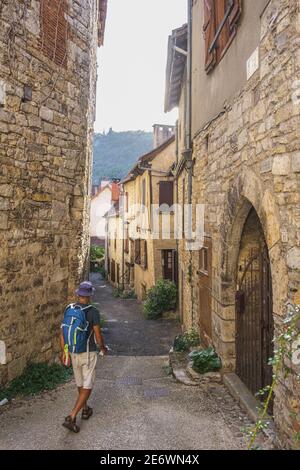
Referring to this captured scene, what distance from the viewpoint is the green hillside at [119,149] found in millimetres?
74312

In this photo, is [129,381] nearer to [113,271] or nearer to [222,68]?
[222,68]

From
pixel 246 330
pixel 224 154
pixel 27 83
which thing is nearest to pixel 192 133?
pixel 224 154

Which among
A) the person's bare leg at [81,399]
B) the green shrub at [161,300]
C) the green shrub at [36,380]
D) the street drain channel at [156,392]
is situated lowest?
the green shrub at [161,300]

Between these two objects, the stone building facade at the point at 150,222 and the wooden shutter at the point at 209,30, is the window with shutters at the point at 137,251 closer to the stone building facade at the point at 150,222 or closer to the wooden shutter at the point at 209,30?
the stone building facade at the point at 150,222

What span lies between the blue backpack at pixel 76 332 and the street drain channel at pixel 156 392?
1.46 m

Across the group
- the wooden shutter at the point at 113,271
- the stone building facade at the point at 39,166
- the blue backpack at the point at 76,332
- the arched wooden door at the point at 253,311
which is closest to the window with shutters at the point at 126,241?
the wooden shutter at the point at 113,271

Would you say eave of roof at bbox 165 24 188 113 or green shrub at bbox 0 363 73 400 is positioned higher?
eave of roof at bbox 165 24 188 113

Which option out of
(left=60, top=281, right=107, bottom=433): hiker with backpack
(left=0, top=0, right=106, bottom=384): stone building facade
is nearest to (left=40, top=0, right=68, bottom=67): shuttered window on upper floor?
(left=0, top=0, right=106, bottom=384): stone building facade

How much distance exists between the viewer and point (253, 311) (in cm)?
481

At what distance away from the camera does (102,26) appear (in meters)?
10.2

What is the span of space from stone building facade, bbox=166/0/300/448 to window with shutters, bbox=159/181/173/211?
807cm

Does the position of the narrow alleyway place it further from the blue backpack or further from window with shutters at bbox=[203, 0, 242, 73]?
window with shutters at bbox=[203, 0, 242, 73]

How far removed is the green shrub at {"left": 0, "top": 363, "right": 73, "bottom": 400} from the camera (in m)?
4.58

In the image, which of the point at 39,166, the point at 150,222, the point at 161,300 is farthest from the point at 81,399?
the point at 150,222
